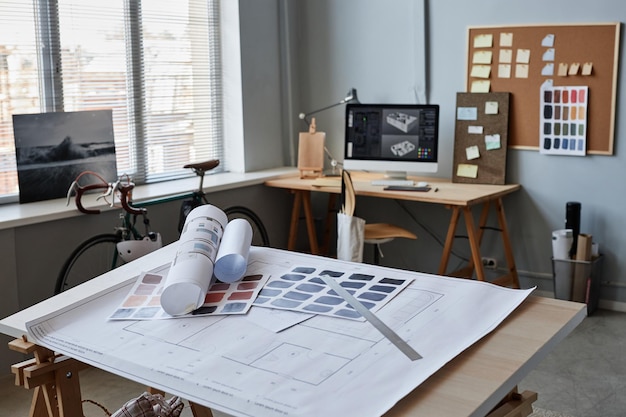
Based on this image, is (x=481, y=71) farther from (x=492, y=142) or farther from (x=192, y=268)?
(x=192, y=268)

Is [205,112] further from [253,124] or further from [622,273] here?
[622,273]

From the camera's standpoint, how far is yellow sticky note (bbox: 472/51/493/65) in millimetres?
4676

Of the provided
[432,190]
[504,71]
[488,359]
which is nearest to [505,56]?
[504,71]

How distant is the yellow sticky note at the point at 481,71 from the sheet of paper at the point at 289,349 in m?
2.84

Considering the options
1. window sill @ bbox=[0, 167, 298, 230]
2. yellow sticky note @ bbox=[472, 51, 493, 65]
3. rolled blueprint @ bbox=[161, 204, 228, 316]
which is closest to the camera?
rolled blueprint @ bbox=[161, 204, 228, 316]

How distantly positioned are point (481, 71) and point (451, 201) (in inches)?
38.2

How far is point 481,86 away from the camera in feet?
15.5

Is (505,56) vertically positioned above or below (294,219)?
above

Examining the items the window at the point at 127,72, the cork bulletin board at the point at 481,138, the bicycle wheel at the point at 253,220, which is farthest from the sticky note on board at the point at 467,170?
the window at the point at 127,72

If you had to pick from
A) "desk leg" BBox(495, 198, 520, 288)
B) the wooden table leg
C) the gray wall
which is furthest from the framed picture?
"desk leg" BBox(495, 198, 520, 288)

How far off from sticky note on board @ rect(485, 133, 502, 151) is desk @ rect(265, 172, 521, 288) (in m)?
0.23

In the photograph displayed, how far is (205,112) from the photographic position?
16.9ft

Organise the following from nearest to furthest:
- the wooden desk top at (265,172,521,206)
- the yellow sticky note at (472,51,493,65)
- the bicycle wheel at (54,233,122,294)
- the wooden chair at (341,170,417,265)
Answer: the bicycle wheel at (54,233,122,294) → the wooden chair at (341,170,417,265) → the wooden desk top at (265,172,521,206) → the yellow sticky note at (472,51,493,65)

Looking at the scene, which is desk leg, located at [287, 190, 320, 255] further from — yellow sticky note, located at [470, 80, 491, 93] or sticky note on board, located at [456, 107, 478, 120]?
yellow sticky note, located at [470, 80, 491, 93]
